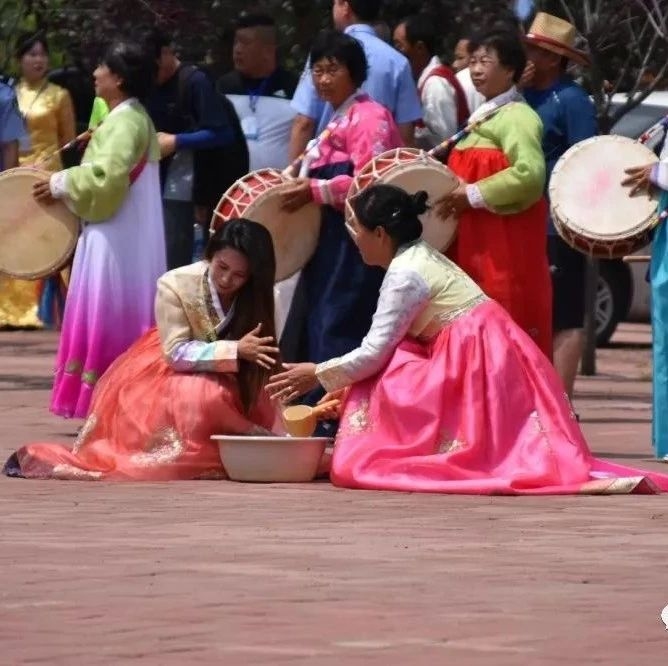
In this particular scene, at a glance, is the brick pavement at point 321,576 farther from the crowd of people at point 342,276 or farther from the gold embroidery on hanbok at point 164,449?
the crowd of people at point 342,276

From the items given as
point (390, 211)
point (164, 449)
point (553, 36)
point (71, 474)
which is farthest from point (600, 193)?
point (71, 474)

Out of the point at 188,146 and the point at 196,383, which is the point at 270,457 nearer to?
the point at 196,383

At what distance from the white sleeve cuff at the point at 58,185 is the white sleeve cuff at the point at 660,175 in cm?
255

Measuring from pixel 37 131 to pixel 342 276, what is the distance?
7207 millimetres

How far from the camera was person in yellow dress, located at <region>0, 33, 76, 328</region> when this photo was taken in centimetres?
1756

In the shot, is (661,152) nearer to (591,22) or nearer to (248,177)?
(248,177)

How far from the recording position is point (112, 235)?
461 inches

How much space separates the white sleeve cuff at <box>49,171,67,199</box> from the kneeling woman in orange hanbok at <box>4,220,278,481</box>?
1932 mm

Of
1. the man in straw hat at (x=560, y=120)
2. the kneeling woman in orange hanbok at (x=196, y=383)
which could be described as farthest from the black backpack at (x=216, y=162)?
the kneeling woman in orange hanbok at (x=196, y=383)

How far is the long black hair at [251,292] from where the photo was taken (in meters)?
9.70

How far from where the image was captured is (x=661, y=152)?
1090 centimetres

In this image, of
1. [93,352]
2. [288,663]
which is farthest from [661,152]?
[288,663]

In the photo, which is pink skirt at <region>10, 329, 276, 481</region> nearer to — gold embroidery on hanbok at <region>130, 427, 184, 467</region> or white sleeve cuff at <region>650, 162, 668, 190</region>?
gold embroidery on hanbok at <region>130, 427, 184, 467</region>

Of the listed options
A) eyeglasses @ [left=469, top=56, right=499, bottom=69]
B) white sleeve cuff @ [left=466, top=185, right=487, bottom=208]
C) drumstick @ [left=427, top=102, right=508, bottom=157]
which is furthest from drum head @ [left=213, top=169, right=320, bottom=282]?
eyeglasses @ [left=469, top=56, right=499, bottom=69]
